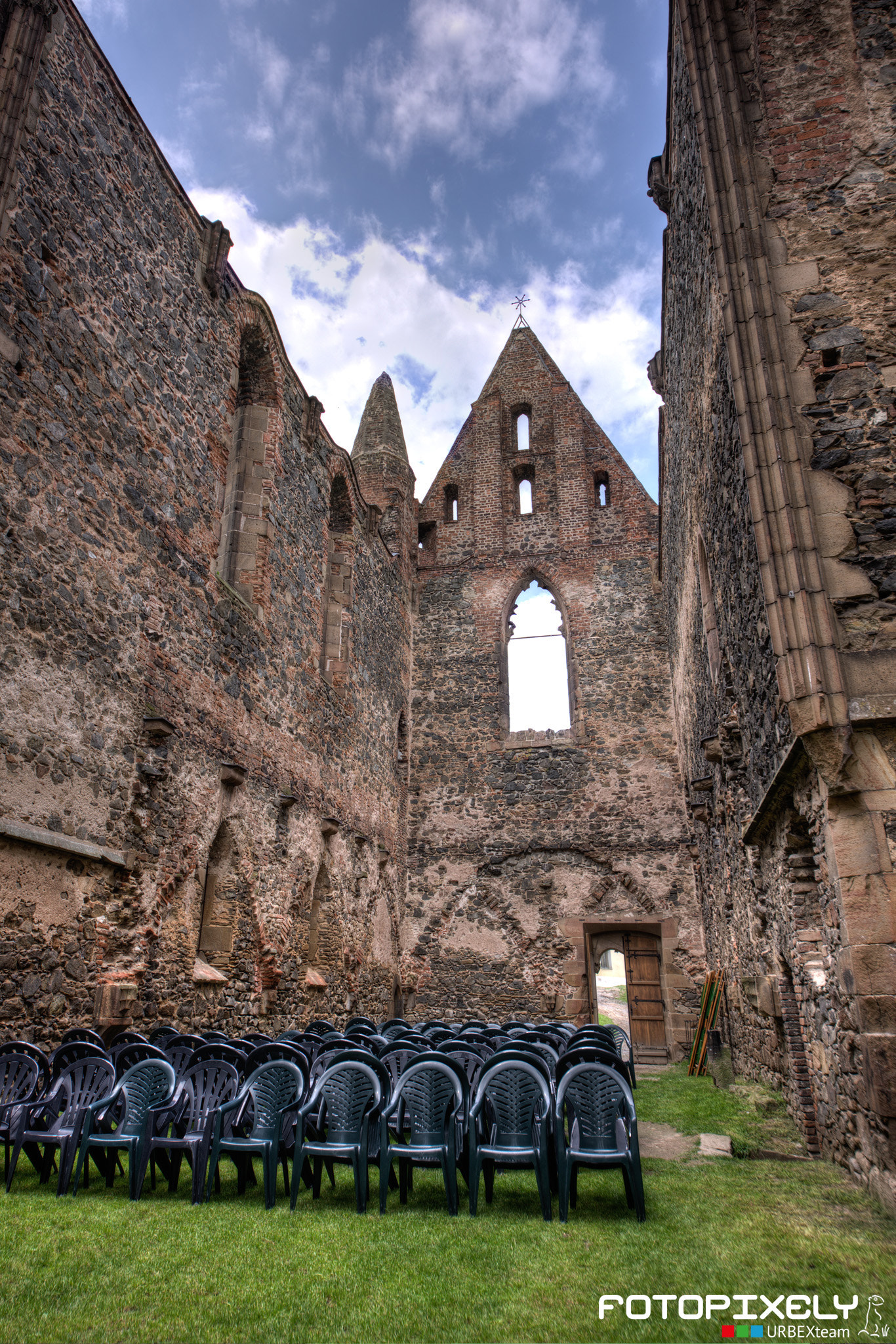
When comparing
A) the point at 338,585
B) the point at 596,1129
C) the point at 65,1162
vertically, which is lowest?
the point at 65,1162

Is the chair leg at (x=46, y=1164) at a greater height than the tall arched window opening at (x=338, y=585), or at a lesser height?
lesser

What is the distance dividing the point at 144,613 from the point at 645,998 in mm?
10700

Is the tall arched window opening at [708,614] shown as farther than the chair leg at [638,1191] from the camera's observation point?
Yes

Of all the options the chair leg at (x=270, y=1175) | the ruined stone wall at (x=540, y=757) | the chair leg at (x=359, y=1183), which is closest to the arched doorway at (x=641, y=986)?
the ruined stone wall at (x=540, y=757)

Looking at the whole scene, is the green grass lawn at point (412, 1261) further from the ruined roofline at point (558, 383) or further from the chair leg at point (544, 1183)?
the ruined roofline at point (558, 383)

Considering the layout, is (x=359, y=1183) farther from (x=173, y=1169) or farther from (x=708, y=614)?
(x=708, y=614)

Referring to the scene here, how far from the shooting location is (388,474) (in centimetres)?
1802

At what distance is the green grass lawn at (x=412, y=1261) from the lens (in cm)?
281

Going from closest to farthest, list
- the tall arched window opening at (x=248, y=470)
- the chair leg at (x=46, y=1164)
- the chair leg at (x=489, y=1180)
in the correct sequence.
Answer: the chair leg at (x=489, y=1180) < the chair leg at (x=46, y=1164) < the tall arched window opening at (x=248, y=470)

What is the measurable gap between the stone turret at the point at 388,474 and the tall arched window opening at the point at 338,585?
321 cm

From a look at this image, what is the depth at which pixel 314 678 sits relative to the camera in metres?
11.9

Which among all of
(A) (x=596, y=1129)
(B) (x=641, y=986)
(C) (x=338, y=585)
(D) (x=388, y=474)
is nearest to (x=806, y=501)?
(A) (x=596, y=1129)

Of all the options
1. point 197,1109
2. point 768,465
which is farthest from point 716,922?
point 197,1109

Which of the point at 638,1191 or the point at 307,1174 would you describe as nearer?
the point at 638,1191
